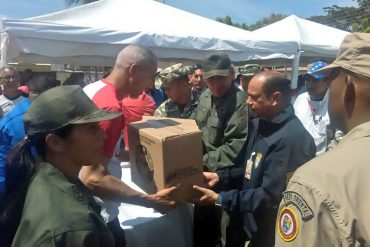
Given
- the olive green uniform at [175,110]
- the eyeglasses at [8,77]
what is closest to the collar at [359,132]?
the olive green uniform at [175,110]

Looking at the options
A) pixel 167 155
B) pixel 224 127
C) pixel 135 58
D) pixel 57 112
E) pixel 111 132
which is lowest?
pixel 224 127

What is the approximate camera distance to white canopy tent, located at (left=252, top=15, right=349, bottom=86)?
6.99 metres

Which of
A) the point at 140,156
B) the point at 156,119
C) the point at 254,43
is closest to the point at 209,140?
the point at 156,119

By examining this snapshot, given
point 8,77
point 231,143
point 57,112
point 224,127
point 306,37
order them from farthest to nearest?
1. point 306,37
2. point 8,77
3. point 224,127
4. point 231,143
5. point 57,112

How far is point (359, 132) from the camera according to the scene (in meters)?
0.97

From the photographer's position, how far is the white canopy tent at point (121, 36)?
459cm

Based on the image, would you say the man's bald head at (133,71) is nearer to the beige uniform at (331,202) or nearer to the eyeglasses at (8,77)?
the beige uniform at (331,202)

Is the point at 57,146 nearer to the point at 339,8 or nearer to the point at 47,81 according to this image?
the point at 47,81

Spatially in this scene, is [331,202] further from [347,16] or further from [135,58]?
[347,16]

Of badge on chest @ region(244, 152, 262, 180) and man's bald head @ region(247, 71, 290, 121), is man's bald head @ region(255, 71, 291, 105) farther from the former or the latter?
badge on chest @ region(244, 152, 262, 180)

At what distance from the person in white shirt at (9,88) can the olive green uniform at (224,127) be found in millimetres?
3302

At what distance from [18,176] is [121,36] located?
13.0 feet

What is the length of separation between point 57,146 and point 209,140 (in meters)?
1.55

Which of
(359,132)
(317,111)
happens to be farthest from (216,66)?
(359,132)
